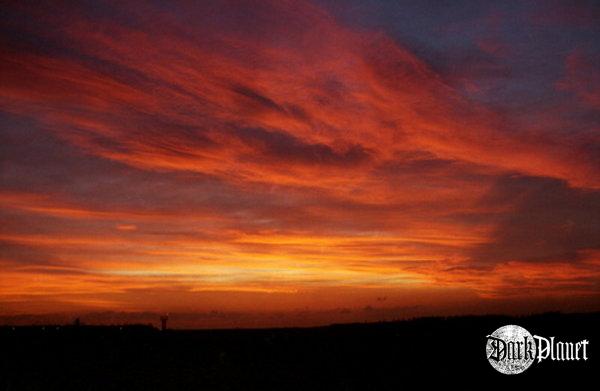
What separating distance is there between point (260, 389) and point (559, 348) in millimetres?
22678

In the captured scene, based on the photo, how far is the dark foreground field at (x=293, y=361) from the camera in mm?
37000

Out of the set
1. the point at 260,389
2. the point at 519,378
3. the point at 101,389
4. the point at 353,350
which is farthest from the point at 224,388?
the point at 519,378

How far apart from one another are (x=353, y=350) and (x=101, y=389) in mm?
19473

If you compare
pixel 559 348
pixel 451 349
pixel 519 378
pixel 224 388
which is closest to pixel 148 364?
pixel 224 388

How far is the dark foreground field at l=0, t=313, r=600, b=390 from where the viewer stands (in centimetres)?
3700

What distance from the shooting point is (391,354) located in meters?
44.7

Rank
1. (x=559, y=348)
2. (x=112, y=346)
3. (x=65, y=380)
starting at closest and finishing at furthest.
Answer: (x=65, y=380)
(x=559, y=348)
(x=112, y=346)

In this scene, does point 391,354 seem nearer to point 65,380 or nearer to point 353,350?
point 353,350

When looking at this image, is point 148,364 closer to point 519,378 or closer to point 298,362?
point 298,362

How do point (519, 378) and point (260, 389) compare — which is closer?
point (260, 389)

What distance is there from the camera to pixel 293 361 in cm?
4366

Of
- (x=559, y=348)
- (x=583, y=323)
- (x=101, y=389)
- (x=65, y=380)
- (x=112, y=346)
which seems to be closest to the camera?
(x=101, y=389)

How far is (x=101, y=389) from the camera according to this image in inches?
1374

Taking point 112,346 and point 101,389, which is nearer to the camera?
point 101,389
